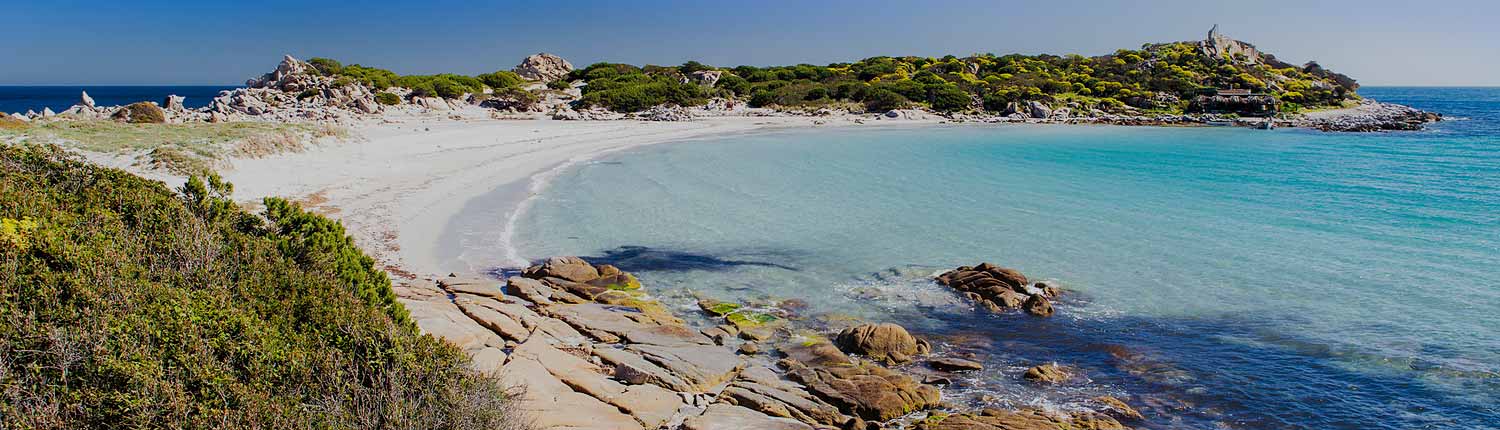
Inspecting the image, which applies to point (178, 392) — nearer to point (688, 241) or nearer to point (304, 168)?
point (688, 241)

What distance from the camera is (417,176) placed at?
2427cm

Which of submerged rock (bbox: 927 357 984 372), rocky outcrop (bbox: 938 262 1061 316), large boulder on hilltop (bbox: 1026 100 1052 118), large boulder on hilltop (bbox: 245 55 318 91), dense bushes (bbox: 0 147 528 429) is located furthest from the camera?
large boulder on hilltop (bbox: 1026 100 1052 118)

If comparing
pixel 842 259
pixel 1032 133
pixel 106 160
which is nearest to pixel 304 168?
pixel 106 160

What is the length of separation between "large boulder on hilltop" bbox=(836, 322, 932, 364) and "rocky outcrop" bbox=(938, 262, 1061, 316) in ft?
8.26

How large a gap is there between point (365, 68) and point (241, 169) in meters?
51.1

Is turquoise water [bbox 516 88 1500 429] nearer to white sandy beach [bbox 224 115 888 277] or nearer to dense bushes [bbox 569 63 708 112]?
white sandy beach [bbox 224 115 888 277]

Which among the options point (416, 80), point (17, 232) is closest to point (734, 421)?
point (17, 232)

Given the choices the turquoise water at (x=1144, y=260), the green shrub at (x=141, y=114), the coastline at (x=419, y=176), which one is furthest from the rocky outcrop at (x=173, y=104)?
the turquoise water at (x=1144, y=260)

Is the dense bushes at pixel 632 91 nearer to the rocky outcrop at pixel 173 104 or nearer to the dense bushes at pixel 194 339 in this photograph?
the rocky outcrop at pixel 173 104

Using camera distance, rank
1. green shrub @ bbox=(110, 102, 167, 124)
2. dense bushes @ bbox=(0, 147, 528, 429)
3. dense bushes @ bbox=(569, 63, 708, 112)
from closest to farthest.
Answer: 1. dense bushes @ bbox=(0, 147, 528, 429)
2. green shrub @ bbox=(110, 102, 167, 124)
3. dense bushes @ bbox=(569, 63, 708, 112)

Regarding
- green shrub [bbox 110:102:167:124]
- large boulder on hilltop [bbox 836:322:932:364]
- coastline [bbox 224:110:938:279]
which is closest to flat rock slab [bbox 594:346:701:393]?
large boulder on hilltop [bbox 836:322:932:364]

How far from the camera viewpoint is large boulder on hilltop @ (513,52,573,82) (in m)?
81.9

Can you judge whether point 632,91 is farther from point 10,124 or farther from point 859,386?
point 859,386

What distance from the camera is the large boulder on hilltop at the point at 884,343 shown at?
9773mm
